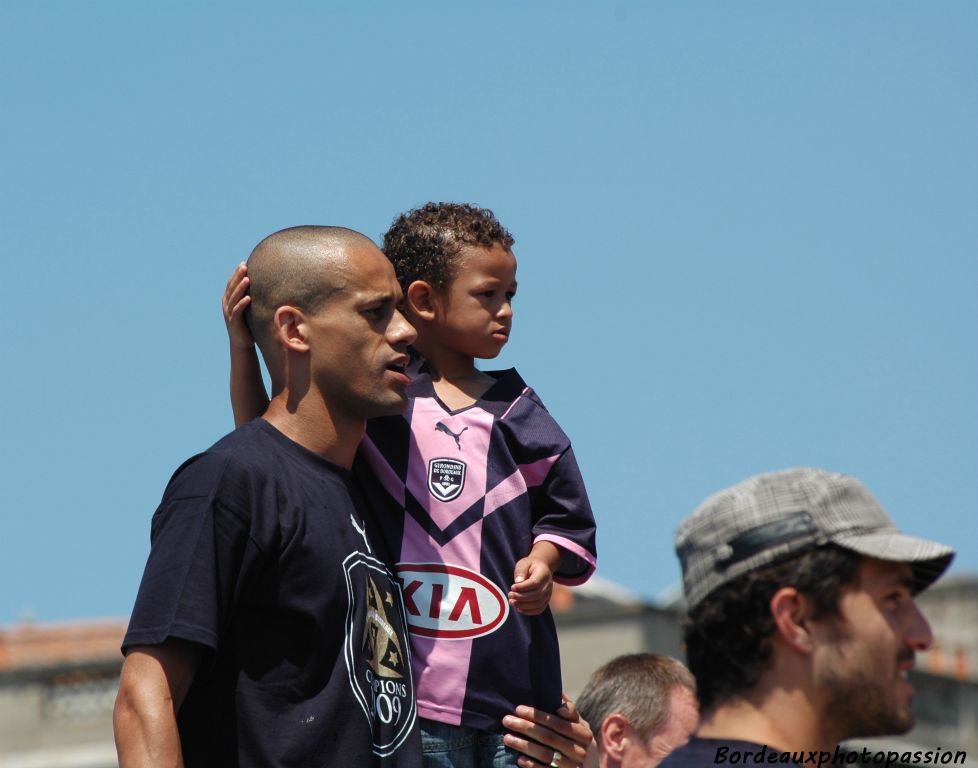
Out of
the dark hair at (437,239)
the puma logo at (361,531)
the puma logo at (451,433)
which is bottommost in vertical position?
the puma logo at (361,531)

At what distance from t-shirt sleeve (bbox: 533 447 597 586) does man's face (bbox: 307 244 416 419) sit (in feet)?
1.85

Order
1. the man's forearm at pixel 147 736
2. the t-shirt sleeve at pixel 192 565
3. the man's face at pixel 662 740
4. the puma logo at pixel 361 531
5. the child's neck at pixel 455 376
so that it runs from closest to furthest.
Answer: the man's forearm at pixel 147 736 → the t-shirt sleeve at pixel 192 565 → the puma logo at pixel 361 531 → the child's neck at pixel 455 376 → the man's face at pixel 662 740

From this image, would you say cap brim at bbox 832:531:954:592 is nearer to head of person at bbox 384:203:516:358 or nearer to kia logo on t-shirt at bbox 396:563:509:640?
kia logo on t-shirt at bbox 396:563:509:640

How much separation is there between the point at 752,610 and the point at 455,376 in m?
1.91

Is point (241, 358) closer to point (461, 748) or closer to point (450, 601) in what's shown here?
point (450, 601)

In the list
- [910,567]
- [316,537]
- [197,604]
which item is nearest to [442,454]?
[316,537]

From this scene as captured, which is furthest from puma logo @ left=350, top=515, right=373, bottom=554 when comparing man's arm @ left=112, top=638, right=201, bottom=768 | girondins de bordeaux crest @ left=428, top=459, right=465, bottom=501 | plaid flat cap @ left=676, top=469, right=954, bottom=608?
plaid flat cap @ left=676, top=469, right=954, bottom=608

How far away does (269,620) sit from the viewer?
5.19 m

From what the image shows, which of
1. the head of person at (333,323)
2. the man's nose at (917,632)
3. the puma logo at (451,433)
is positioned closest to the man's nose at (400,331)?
the head of person at (333,323)

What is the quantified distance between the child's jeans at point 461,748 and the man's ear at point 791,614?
1.49 meters

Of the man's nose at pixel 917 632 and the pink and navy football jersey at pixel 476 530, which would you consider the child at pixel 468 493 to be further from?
the man's nose at pixel 917 632

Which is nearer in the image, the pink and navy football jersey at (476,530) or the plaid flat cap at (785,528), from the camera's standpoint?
the plaid flat cap at (785,528)

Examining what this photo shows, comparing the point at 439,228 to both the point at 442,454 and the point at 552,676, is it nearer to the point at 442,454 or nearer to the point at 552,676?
the point at 442,454

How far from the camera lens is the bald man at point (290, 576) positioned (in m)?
4.99
